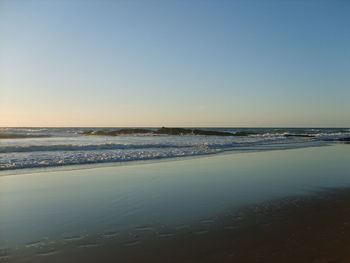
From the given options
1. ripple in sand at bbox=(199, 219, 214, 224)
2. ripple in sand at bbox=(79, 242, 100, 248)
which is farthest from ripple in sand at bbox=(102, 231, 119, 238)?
ripple in sand at bbox=(199, 219, 214, 224)

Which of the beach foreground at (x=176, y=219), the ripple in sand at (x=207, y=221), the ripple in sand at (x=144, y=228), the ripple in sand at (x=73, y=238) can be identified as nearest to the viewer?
the beach foreground at (x=176, y=219)

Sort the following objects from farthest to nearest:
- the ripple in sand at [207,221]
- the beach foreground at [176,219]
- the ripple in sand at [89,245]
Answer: the ripple in sand at [207,221]
the ripple in sand at [89,245]
the beach foreground at [176,219]

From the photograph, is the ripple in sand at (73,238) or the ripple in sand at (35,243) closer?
the ripple in sand at (35,243)

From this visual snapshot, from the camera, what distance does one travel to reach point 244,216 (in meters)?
5.72

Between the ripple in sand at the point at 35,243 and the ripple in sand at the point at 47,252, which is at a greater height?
the ripple in sand at the point at 35,243

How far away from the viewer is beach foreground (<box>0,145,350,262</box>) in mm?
4062

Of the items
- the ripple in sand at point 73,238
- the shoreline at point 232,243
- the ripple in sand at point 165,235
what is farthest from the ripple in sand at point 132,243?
the ripple in sand at point 73,238

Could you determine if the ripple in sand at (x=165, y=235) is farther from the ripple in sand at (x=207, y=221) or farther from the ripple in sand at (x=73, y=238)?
the ripple in sand at (x=73, y=238)

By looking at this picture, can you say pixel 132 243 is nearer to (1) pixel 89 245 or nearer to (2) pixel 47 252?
(1) pixel 89 245

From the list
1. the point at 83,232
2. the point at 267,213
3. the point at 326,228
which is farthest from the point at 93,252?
the point at 326,228

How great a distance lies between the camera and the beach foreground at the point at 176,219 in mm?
4062

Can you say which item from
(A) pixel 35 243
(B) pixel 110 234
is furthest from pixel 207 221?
(A) pixel 35 243

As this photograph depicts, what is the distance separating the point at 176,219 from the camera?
18.2ft

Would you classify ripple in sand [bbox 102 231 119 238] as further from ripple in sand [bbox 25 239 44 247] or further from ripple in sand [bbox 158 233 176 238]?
ripple in sand [bbox 25 239 44 247]
